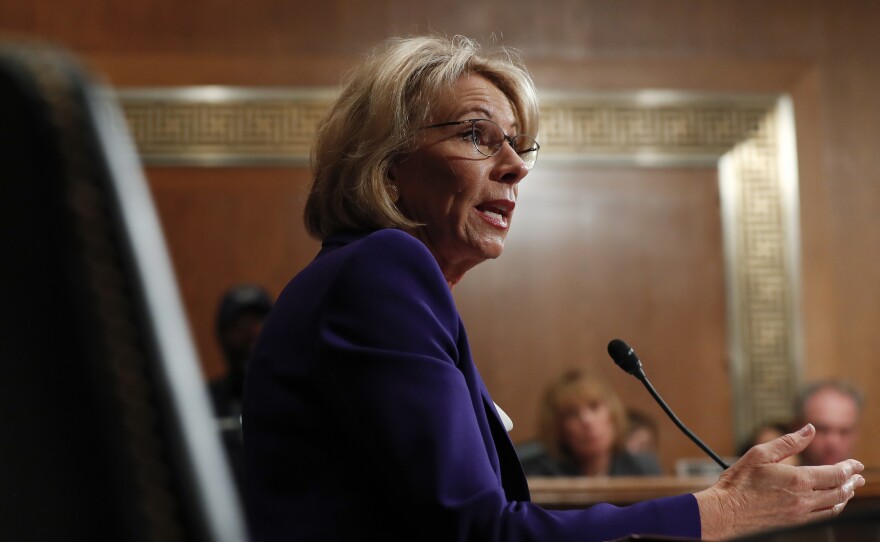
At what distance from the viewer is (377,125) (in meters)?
1.87

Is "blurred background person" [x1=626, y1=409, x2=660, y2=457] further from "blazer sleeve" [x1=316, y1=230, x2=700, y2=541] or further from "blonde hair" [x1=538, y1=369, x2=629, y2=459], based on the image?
"blazer sleeve" [x1=316, y1=230, x2=700, y2=541]

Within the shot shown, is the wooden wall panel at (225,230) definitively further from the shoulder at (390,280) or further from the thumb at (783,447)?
the thumb at (783,447)

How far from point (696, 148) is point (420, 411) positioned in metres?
4.97

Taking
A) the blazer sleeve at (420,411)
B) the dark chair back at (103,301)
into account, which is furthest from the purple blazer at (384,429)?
the dark chair back at (103,301)

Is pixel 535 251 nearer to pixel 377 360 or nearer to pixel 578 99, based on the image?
pixel 578 99

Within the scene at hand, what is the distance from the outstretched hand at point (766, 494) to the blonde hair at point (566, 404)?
3.33 meters

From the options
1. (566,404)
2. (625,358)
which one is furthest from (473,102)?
(566,404)

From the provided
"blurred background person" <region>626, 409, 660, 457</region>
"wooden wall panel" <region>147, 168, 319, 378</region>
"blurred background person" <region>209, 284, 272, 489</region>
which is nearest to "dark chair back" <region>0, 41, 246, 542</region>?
"blurred background person" <region>209, 284, 272, 489</region>

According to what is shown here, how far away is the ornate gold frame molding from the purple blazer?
440 cm

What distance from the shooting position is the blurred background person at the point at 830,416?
4.78 meters

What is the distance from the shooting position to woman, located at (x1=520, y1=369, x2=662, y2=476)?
468 centimetres

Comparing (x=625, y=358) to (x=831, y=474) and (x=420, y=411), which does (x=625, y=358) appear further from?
(x=420, y=411)

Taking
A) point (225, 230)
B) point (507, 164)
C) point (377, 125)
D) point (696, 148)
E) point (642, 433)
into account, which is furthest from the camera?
point (696, 148)

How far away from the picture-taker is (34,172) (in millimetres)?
451
